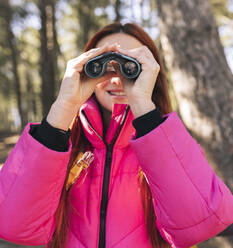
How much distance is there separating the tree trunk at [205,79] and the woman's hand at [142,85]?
2.07 metres

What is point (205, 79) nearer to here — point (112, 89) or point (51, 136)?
point (112, 89)

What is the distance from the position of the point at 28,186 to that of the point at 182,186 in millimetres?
805

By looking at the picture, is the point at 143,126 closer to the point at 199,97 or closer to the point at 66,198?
the point at 66,198

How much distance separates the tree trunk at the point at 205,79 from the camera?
353 centimetres

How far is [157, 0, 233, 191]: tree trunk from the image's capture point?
353cm

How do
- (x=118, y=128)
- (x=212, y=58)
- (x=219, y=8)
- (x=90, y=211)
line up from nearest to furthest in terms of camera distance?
(x=90, y=211) → (x=118, y=128) → (x=212, y=58) → (x=219, y=8)

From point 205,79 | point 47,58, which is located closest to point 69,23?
point 47,58

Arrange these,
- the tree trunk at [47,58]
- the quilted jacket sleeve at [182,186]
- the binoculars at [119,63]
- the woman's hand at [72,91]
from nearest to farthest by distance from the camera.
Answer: the quilted jacket sleeve at [182,186] < the woman's hand at [72,91] < the binoculars at [119,63] < the tree trunk at [47,58]

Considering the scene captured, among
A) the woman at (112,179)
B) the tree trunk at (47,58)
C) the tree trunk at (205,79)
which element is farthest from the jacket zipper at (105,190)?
the tree trunk at (47,58)

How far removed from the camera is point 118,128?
71.4 inches

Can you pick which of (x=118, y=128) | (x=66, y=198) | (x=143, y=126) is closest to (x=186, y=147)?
(x=143, y=126)

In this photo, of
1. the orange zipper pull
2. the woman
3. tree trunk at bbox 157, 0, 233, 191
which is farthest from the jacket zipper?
tree trunk at bbox 157, 0, 233, 191

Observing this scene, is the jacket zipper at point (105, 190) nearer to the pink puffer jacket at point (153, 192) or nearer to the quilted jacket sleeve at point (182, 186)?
the pink puffer jacket at point (153, 192)

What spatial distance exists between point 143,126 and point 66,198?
704 millimetres
